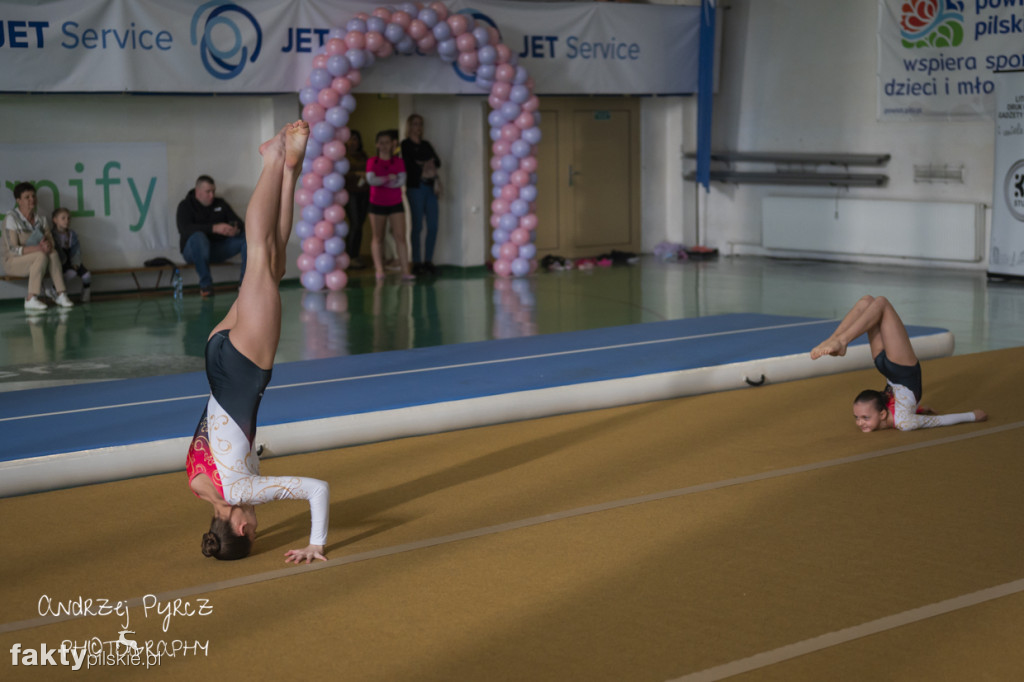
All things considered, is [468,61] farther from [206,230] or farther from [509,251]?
[206,230]

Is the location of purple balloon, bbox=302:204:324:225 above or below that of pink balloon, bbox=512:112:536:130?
below

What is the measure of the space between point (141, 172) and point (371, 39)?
268cm

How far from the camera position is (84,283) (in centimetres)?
1036

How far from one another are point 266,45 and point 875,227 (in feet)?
23.0

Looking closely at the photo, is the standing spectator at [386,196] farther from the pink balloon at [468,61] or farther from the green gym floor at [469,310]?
the pink balloon at [468,61]

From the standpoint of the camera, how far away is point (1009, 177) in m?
10.8

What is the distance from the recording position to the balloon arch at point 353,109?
10625 mm

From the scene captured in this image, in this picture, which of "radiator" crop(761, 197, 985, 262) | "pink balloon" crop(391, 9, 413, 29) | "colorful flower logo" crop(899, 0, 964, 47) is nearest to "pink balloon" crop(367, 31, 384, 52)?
"pink balloon" crop(391, 9, 413, 29)

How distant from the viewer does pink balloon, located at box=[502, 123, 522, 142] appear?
11.8 m

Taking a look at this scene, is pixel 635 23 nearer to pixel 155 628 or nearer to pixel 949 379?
pixel 949 379

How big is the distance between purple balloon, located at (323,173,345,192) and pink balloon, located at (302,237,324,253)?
437 mm

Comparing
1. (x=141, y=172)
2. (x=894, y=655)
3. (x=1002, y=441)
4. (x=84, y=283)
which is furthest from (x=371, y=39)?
(x=894, y=655)

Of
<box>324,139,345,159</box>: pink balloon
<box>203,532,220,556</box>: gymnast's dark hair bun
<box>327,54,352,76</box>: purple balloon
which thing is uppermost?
<box>327,54,352,76</box>: purple balloon

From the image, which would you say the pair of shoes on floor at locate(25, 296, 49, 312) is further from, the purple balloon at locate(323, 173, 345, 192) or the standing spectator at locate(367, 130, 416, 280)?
the standing spectator at locate(367, 130, 416, 280)
